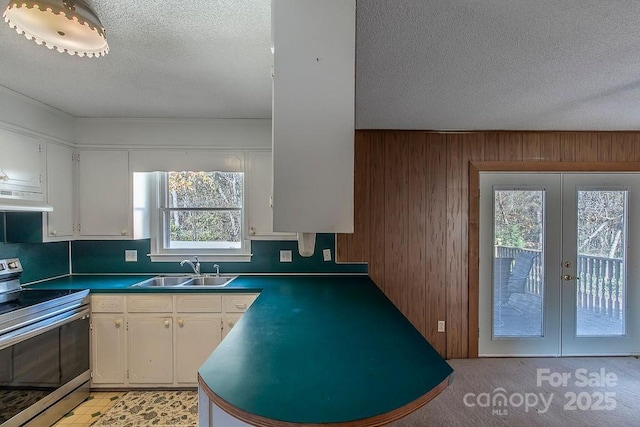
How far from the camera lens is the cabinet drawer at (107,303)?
7.97 feet

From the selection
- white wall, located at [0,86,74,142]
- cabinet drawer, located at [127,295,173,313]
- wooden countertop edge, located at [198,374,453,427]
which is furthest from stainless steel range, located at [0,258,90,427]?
wooden countertop edge, located at [198,374,453,427]

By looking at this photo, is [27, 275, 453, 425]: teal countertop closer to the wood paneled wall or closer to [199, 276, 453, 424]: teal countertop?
[199, 276, 453, 424]: teal countertop

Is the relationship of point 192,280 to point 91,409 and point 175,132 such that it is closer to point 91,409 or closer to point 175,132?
point 91,409

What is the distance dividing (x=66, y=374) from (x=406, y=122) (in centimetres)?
346

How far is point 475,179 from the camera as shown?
2965mm

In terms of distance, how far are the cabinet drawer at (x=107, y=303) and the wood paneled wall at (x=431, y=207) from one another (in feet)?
6.38

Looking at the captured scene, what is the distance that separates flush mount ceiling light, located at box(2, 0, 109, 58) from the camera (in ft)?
3.99

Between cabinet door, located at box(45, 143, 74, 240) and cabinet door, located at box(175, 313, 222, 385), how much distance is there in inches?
52.0

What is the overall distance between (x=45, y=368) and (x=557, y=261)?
447 centimetres

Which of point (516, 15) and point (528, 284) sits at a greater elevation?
point (516, 15)

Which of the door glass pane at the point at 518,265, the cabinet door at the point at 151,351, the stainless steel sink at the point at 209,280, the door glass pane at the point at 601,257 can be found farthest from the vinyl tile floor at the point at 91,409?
the door glass pane at the point at 601,257

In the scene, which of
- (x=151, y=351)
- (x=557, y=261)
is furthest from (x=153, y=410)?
(x=557, y=261)

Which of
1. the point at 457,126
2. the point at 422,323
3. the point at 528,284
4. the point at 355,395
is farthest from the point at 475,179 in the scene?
the point at 355,395

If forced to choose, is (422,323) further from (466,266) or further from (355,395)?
(355,395)
